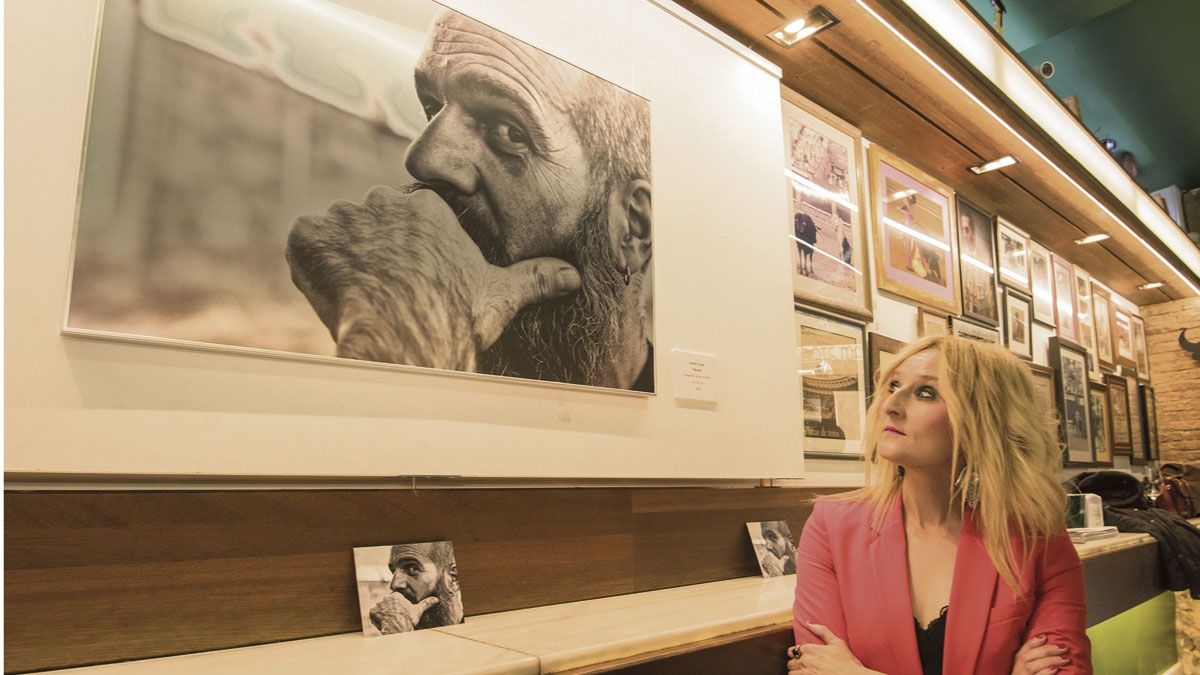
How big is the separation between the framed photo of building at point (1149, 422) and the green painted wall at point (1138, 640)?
1.83m

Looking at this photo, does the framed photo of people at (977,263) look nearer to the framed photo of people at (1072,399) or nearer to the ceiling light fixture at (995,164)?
the ceiling light fixture at (995,164)

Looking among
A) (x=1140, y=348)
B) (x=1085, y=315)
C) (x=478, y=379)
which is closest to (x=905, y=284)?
(x=478, y=379)

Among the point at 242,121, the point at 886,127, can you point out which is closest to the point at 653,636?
the point at 242,121

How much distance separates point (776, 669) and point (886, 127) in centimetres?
245

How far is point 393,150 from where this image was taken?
5.16ft

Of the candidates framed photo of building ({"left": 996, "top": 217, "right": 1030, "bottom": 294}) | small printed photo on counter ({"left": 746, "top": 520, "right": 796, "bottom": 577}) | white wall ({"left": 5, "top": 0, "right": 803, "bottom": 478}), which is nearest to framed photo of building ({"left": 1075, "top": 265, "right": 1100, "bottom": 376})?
framed photo of building ({"left": 996, "top": 217, "right": 1030, "bottom": 294})

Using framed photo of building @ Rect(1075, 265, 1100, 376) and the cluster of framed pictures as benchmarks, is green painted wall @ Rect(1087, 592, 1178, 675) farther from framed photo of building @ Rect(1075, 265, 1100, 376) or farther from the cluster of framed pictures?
framed photo of building @ Rect(1075, 265, 1100, 376)

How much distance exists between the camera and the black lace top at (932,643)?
1.58 meters

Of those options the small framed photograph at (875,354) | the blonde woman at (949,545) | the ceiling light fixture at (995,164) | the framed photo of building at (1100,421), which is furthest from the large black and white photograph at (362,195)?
the framed photo of building at (1100,421)

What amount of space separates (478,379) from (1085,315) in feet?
16.4

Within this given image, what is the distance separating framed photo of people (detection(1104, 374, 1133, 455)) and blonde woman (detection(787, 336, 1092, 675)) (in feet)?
13.5

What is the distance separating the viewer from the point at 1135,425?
5.51 m

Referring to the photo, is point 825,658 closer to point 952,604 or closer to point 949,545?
point 952,604

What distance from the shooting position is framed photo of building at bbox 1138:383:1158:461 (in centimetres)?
566
